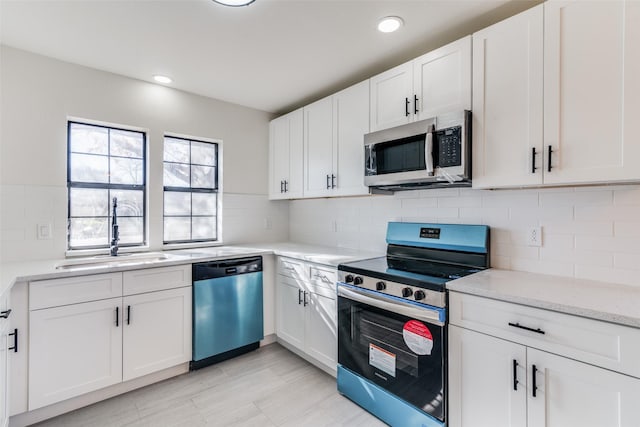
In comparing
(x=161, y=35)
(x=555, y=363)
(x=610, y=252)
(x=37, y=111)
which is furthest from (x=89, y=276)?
(x=610, y=252)

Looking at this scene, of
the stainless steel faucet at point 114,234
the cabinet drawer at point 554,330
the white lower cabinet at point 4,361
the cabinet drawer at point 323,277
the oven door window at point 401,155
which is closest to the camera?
the cabinet drawer at point 554,330

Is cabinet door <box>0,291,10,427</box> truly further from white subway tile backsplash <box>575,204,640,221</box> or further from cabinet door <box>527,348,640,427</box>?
white subway tile backsplash <box>575,204,640,221</box>

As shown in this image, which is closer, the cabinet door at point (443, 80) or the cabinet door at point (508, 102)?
the cabinet door at point (508, 102)

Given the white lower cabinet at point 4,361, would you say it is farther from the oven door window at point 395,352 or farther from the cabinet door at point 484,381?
the cabinet door at point 484,381

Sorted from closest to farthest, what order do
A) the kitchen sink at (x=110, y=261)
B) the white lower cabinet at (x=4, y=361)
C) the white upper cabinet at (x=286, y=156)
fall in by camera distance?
the white lower cabinet at (x=4, y=361), the kitchen sink at (x=110, y=261), the white upper cabinet at (x=286, y=156)

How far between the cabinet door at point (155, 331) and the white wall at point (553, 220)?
5.92ft

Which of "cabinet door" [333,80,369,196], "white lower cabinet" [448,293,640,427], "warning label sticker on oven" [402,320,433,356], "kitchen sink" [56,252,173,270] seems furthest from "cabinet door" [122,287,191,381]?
"white lower cabinet" [448,293,640,427]

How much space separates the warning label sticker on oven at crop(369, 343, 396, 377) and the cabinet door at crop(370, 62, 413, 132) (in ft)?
5.09

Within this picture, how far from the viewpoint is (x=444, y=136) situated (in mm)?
1902

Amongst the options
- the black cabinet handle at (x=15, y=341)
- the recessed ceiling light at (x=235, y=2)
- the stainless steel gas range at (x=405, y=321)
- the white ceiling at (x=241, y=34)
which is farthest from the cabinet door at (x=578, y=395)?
the black cabinet handle at (x=15, y=341)

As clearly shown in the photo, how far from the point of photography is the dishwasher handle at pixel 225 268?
2.58 meters

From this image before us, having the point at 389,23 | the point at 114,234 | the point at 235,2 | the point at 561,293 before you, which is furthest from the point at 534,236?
the point at 114,234

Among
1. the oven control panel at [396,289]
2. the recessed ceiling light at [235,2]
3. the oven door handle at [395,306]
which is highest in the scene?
the recessed ceiling light at [235,2]

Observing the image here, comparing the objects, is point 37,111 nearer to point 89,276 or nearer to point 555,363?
point 89,276
